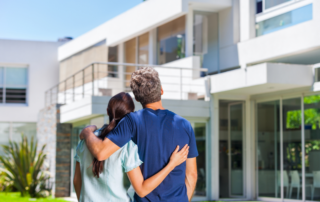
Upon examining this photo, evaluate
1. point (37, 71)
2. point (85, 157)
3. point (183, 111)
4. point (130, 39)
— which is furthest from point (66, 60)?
point (85, 157)

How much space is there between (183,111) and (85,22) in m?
32.5

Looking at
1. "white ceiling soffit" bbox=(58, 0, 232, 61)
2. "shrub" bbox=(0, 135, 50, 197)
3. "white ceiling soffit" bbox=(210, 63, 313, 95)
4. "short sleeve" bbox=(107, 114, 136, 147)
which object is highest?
"white ceiling soffit" bbox=(58, 0, 232, 61)

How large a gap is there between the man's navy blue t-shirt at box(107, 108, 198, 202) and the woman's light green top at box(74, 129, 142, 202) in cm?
9

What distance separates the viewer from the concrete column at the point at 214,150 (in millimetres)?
10711

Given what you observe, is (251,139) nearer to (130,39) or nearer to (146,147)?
(130,39)

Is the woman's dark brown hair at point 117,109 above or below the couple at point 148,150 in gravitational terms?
above

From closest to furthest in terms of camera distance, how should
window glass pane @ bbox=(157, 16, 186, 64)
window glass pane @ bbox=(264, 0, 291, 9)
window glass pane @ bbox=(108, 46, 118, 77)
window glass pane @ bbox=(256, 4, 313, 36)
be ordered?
window glass pane @ bbox=(256, 4, 313, 36) < window glass pane @ bbox=(264, 0, 291, 9) < window glass pane @ bbox=(157, 16, 186, 64) < window glass pane @ bbox=(108, 46, 118, 77)

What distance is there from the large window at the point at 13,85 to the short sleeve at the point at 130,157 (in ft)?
56.3

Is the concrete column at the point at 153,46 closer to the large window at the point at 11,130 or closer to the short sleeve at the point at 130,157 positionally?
the large window at the point at 11,130

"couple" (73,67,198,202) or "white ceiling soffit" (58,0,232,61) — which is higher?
"white ceiling soffit" (58,0,232,61)

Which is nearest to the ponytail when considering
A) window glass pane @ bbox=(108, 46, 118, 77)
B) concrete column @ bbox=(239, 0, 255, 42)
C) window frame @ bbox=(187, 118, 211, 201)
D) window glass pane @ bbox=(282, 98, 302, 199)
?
window glass pane @ bbox=(282, 98, 302, 199)

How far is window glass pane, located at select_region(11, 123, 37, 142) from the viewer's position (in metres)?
18.3

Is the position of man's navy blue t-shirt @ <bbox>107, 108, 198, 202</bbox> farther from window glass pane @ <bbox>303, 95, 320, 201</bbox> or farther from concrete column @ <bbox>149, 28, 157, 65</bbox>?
concrete column @ <bbox>149, 28, 157, 65</bbox>

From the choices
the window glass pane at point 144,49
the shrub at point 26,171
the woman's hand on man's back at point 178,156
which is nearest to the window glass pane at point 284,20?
the window glass pane at point 144,49
